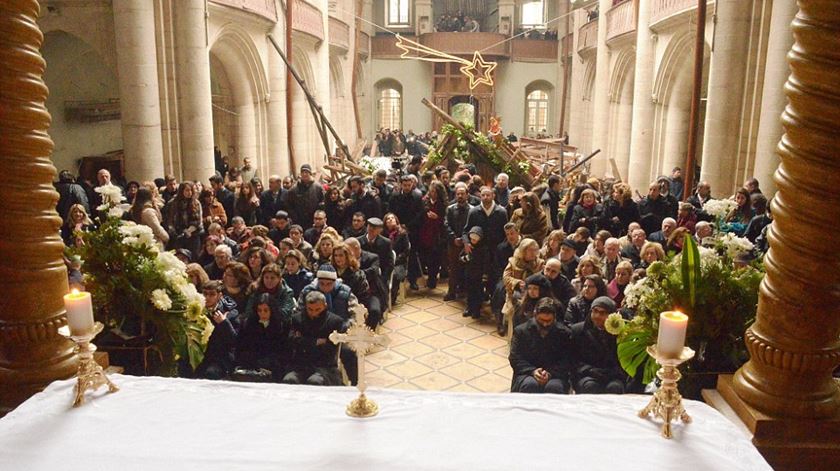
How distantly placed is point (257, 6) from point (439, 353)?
31.2 ft

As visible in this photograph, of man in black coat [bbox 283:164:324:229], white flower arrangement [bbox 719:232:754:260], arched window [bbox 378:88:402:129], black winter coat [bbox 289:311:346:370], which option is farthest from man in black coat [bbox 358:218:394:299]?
arched window [bbox 378:88:402:129]

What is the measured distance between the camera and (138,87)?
10562 mm

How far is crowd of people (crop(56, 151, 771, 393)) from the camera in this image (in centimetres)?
561

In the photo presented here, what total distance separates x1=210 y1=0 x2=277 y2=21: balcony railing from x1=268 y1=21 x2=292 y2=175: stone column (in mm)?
465

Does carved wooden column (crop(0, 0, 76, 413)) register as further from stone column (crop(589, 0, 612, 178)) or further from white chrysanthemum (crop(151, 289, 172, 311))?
stone column (crop(589, 0, 612, 178))

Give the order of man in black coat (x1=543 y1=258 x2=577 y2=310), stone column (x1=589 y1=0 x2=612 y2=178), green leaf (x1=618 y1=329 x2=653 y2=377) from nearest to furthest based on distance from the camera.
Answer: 1. green leaf (x1=618 y1=329 x2=653 y2=377)
2. man in black coat (x1=543 y1=258 x2=577 y2=310)
3. stone column (x1=589 y1=0 x2=612 y2=178)

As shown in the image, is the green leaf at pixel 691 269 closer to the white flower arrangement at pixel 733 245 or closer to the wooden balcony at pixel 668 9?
the white flower arrangement at pixel 733 245

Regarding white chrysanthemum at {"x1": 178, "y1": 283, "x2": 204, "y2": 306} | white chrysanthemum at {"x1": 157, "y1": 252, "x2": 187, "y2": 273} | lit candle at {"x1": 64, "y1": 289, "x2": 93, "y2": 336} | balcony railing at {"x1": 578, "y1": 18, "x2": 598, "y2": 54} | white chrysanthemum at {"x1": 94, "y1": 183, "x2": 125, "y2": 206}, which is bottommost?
white chrysanthemum at {"x1": 178, "y1": 283, "x2": 204, "y2": 306}

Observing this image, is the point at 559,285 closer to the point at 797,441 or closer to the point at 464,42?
the point at 797,441

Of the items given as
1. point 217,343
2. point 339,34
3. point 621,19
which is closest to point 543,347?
point 217,343

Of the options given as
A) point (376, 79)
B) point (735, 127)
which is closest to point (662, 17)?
point (735, 127)

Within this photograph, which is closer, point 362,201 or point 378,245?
point 378,245

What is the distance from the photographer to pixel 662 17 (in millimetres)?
14477

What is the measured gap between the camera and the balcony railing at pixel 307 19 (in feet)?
56.9
